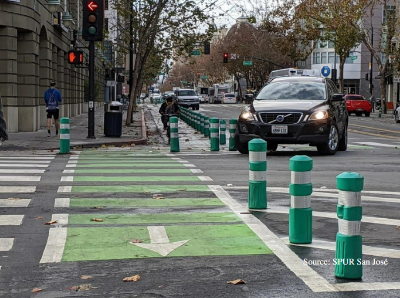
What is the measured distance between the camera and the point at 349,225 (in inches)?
238

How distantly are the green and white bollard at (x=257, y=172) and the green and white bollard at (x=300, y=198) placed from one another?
6.29 ft

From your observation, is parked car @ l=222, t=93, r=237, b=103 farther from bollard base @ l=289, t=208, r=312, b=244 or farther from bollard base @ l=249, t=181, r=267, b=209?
bollard base @ l=289, t=208, r=312, b=244

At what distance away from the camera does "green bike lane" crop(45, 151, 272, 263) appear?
7.36m

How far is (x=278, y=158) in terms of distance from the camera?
1797 centimetres

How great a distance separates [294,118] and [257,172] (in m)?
9.28

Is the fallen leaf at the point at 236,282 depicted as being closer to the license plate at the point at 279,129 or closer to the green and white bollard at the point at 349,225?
the green and white bollard at the point at 349,225

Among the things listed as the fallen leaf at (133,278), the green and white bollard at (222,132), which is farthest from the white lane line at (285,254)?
the green and white bollard at (222,132)

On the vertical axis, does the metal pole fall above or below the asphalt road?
above

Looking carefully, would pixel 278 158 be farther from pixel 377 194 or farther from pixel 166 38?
pixel 166 38

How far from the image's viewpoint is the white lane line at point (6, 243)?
24.5 ft

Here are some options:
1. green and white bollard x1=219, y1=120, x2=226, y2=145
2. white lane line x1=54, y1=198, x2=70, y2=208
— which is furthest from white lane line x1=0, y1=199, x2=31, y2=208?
green and white bollard x1=219, y1=120, x2=226, y2=145

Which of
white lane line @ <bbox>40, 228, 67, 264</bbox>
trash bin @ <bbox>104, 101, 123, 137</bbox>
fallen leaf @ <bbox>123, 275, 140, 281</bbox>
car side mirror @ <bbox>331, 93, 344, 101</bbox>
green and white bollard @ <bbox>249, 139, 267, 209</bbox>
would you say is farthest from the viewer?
trash bin @ <bbox>104, 101, 123, 137</bbox>

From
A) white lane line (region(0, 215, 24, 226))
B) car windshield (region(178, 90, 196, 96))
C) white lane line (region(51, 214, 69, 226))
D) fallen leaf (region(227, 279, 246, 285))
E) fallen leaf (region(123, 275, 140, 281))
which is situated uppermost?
car windshield (region(178, 90, 196, 96))

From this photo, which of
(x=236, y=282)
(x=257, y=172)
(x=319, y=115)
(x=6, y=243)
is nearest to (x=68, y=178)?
(x=257, y=172)
